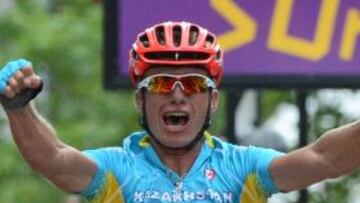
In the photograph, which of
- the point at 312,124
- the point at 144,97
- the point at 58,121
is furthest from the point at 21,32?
the point at 144,97

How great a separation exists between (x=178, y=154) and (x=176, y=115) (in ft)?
0.65

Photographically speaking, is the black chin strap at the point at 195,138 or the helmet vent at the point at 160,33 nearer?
the black chin strap at the point at 195,138

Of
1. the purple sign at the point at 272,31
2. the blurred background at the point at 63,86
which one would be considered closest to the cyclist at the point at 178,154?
the purple sign at the point at 272,31

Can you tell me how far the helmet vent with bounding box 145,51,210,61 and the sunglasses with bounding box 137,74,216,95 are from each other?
0.07m

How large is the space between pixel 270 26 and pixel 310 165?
4.91 m

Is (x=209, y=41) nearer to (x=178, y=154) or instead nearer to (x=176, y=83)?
(x=176, y=83)

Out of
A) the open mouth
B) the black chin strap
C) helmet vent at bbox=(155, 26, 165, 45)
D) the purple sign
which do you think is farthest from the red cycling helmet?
the purple sign

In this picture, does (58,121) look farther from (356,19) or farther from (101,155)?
(101,155)

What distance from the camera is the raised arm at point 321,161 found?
7867 mm

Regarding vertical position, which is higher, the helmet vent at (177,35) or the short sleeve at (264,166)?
the helmet vent at (177,35)

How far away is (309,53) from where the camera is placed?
42.0ft

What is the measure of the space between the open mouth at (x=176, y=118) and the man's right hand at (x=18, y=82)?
1.78ft

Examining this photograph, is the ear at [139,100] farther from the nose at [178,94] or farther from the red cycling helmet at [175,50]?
the nose at [178,94]

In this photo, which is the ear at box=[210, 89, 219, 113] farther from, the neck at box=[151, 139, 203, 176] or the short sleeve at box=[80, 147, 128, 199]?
the short sleeve at box=[80, 147, 128, 199]
